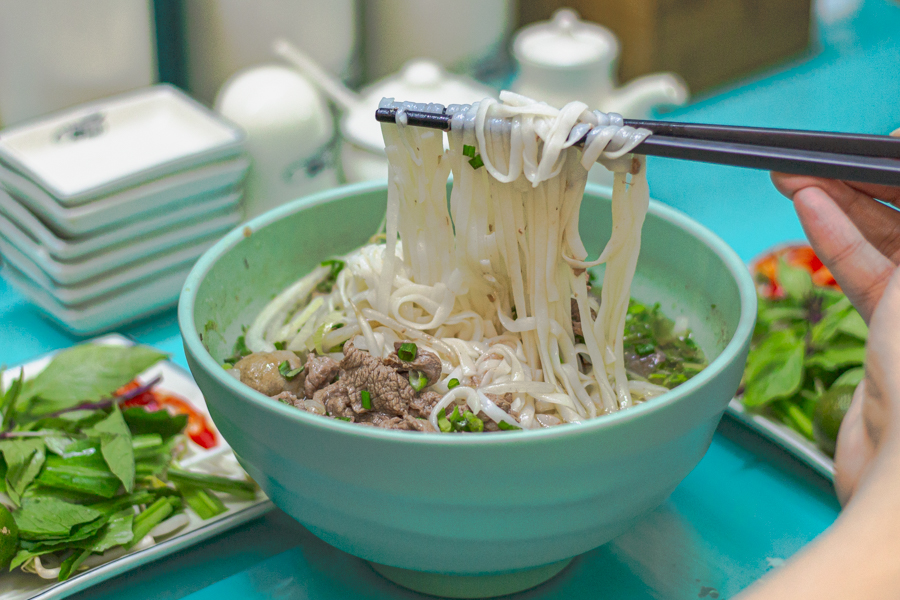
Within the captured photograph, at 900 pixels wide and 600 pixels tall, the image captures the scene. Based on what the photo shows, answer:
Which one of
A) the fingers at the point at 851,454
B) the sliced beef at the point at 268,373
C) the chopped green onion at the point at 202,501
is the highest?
the fingers at the point at 851,454

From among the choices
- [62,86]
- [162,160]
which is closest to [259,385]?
[162,160]

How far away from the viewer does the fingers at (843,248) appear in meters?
0.86

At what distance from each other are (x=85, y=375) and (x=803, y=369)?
3.34ft

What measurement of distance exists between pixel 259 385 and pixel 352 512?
25 centimetres

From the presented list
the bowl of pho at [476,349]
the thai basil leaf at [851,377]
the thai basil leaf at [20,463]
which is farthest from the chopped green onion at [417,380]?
Answer: the thai basil leaf at [851,377]

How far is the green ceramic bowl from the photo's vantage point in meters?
0.70

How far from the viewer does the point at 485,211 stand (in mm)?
958

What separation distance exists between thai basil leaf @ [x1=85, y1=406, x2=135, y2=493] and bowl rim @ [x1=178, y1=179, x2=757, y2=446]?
22 cm

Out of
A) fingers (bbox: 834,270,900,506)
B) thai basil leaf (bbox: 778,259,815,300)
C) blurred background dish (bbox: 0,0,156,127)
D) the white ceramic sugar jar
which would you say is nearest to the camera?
fingers (bbox: 834,270,900,506)

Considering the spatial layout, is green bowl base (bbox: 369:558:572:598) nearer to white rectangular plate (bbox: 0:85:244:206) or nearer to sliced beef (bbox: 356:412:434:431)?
sliced beef (bbox: 356:412:434:431)

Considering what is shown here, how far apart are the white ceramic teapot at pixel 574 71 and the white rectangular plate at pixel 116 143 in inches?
27.6

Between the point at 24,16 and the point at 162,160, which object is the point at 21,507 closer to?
the point at 162,160

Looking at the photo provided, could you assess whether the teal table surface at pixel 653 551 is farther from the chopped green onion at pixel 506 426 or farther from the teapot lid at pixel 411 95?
the teapot lid at pixel 411 95

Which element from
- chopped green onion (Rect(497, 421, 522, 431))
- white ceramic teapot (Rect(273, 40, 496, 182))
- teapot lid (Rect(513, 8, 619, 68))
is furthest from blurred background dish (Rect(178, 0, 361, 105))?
chopped green onion (Rect(497, 421, 522, 431))
